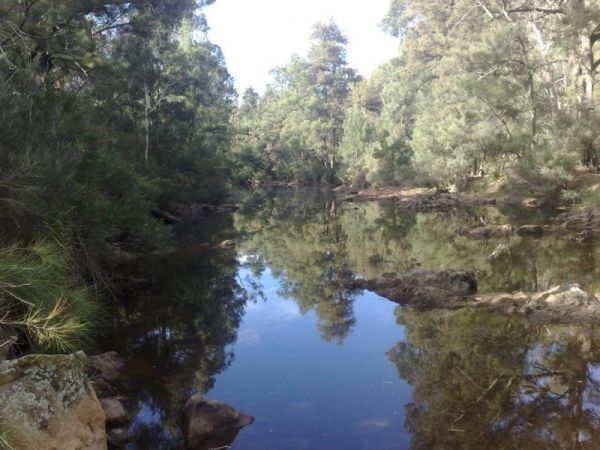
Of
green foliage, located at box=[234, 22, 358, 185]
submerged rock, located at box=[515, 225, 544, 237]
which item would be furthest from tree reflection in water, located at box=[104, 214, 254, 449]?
green foliage, located at box=[234, 22, 358, 185]

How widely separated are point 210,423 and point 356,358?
10.5ft

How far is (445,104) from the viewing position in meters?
36.7

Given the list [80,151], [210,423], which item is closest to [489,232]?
[80,151]

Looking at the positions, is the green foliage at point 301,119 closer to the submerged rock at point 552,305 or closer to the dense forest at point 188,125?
the dense forest at point 188,125

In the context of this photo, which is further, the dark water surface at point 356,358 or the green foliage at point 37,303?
the dark water surface at point 356,358

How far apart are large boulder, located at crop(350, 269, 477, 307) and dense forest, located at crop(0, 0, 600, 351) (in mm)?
6291

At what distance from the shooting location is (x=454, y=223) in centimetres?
2228

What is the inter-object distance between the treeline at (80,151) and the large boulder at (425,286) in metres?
6.31

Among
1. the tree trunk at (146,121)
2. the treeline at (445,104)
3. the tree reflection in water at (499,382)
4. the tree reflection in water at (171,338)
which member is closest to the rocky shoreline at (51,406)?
the tree reflection in water at (171,338)

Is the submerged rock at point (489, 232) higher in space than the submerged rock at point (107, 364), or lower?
higher

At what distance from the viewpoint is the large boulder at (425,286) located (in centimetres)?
1059

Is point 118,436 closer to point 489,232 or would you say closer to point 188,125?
point 489,232

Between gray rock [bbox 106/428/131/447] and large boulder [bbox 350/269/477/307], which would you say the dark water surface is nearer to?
gray rock [bbox 106/428/131/447]

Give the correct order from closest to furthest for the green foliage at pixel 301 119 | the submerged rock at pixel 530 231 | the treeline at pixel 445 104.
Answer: the submerged rock at pixel 530 231
the treeline at pixel 445 104
the green foliage at pixel 301 119
